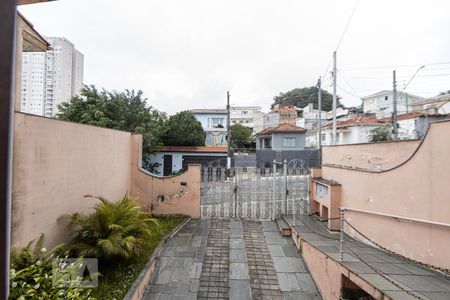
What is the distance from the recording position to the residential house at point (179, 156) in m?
18.9

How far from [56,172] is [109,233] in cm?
159

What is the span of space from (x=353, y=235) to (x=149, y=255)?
5079mm

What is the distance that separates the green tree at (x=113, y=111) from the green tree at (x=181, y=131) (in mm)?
3060

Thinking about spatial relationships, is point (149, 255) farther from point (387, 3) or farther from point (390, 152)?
point (387, 3)

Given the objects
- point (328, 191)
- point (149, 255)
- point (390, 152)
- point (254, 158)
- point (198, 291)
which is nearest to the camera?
point (198, 291)

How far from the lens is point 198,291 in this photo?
4.91 m

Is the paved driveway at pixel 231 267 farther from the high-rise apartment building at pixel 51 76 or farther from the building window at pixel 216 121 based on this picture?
the building window at pixel 216 121

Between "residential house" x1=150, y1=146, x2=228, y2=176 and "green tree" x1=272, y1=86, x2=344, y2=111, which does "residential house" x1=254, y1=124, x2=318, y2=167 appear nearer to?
"residential house" x1=150, y1=146, x2=228, y2=176

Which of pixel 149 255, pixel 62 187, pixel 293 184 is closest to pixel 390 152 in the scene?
pixel 293 184

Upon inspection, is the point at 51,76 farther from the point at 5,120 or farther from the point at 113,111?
the point at 5,120

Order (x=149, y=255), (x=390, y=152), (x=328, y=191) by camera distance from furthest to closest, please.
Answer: (x=328, y=191)
(x=390, y=152)
(x=149, y=255)

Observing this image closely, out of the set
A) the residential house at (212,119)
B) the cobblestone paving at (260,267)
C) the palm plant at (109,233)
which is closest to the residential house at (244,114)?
the residential house at (212,119)

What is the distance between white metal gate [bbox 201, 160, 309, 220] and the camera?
865 cm

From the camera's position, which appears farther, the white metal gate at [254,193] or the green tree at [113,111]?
the green tree at [113,111]
